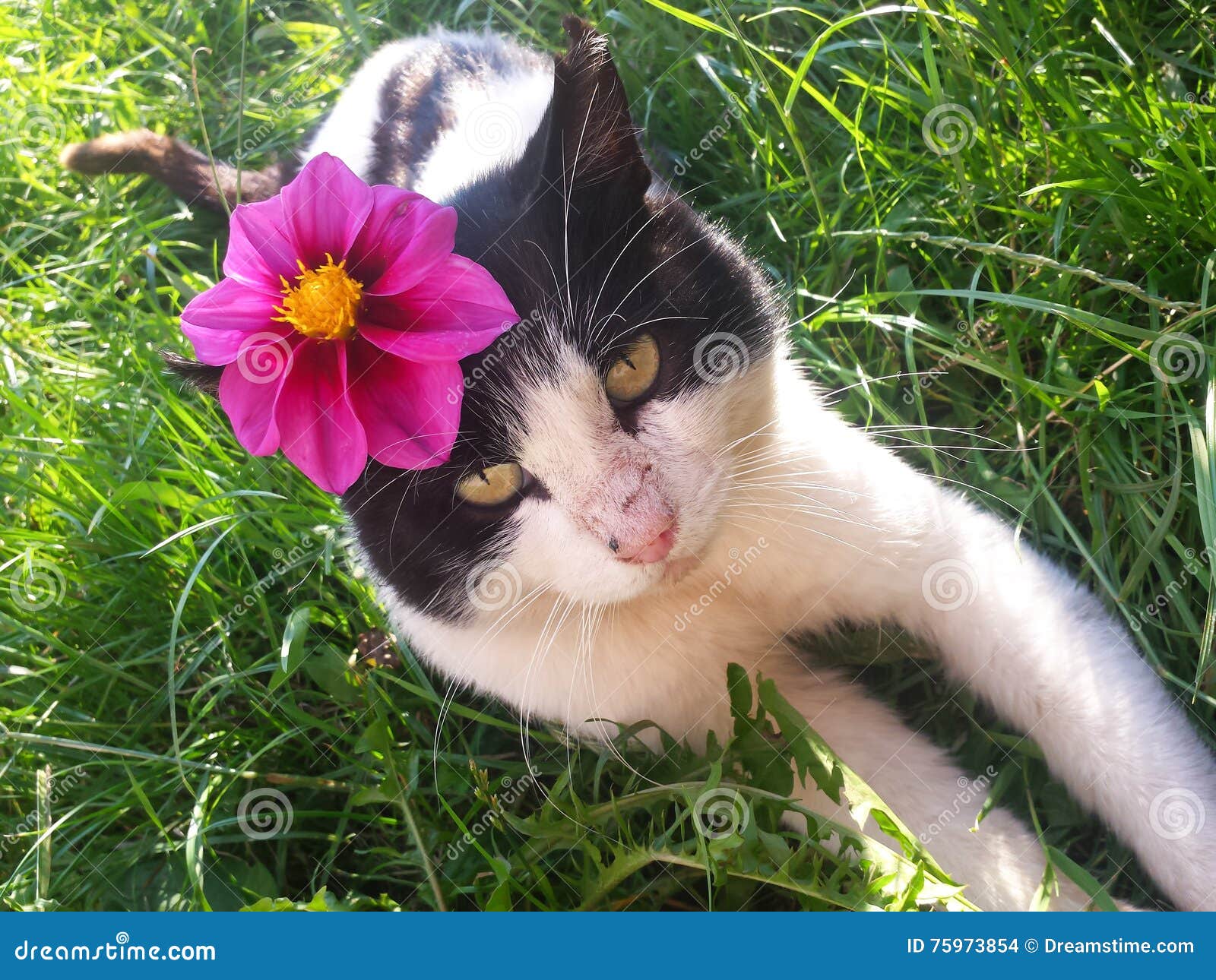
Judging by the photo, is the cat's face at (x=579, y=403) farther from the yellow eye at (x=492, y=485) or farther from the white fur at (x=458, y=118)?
the white fur at (x=458, y=118)

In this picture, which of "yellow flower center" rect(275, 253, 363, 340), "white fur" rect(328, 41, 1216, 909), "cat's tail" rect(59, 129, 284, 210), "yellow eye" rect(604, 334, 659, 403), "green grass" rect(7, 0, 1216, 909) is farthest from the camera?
"cat's tail" rect(59, 129, 284, 210)

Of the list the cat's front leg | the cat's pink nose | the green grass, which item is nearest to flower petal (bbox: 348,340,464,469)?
the cat's pink nose

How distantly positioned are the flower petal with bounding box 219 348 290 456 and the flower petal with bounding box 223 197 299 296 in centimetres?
8

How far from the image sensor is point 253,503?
1567mm

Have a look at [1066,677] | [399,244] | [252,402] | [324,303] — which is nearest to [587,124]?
[399,244]

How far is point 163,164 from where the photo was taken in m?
1.87

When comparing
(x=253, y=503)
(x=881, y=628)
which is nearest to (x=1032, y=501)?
(x=881, y=628)

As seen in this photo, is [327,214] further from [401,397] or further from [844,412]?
[844,412]

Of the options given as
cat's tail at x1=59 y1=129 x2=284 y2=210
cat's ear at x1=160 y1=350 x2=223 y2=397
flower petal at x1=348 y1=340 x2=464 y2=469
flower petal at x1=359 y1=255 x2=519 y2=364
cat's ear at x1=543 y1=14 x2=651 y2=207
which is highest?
cat's ear at x1=543 y1=14 x2=651 y2=207

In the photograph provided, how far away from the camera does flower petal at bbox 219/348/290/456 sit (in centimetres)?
99

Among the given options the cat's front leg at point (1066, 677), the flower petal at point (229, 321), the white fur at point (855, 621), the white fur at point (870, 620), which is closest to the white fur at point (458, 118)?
the white fur at point (855, 621)

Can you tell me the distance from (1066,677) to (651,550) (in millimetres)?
622

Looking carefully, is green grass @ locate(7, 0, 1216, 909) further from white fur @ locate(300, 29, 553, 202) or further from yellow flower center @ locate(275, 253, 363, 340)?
yellow flower center @ locate(275, 253, 363, 340)
